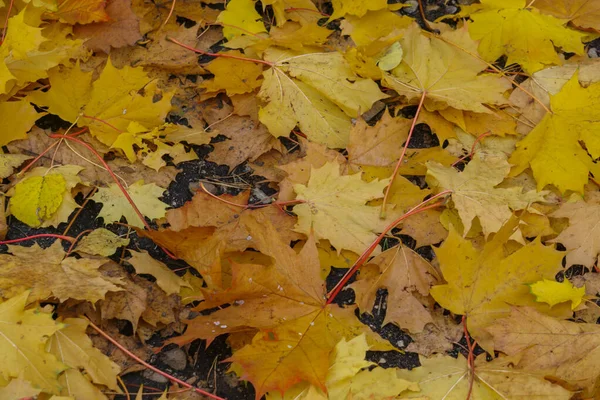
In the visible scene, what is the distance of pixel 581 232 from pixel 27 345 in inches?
67.4

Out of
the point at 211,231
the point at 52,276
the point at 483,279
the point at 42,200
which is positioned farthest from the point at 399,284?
the point at 42,200

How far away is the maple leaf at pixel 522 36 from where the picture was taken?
2436 mm

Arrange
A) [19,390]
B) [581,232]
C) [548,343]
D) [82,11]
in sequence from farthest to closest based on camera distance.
Result: [82,11] → [581,232] → [548,343] → [19,390]

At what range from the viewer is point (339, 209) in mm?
2020

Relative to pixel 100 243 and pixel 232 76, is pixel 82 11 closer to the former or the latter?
pixel 232 76

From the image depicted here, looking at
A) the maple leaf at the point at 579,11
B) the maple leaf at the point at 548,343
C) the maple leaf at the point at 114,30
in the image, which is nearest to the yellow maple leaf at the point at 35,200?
the maple leaf at the point at 114,30

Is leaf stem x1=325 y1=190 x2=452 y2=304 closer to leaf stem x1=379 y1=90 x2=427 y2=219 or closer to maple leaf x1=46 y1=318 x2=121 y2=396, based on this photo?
leaf stem x1=379 y1=90 x2=427 y2=219

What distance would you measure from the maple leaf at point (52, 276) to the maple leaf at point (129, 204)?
209 mm

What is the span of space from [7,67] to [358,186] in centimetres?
120

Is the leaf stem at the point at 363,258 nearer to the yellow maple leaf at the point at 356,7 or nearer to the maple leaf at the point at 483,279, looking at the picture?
the maple leaf at the point at 483,279

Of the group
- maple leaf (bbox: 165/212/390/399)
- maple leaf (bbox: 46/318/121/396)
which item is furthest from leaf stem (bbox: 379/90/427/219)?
maple leaf (bbox: 46/318/121/396)

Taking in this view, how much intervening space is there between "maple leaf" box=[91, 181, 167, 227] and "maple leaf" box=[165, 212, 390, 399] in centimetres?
45

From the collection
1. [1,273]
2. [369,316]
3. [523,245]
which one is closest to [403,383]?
[369,316]

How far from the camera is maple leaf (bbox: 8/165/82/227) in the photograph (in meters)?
2.03
